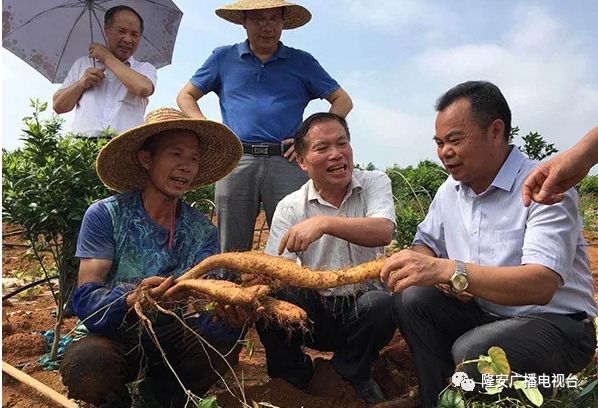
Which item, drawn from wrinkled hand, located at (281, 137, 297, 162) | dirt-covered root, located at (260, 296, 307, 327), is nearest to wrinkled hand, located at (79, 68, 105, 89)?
wrinkled hand, located at (281, 137, 297, 162)

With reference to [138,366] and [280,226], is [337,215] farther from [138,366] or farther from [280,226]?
[138,366]

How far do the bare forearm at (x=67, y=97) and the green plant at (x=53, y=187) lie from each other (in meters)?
0.47

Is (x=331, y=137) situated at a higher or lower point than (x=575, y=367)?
higher

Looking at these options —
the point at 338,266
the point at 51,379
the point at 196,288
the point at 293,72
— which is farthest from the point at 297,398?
the point at 293,72

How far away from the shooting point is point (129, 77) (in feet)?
12.4

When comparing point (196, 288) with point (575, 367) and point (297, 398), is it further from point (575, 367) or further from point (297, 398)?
point (575, 367)

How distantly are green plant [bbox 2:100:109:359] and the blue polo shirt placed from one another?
35.2 inches

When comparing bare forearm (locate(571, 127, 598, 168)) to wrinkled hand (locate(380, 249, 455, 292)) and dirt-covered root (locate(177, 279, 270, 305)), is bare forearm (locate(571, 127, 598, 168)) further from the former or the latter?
dirt-covered root (locate(177, 279, 270, 305))

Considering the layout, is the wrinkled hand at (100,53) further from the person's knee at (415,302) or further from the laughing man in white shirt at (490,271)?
the person's knee at (415,302)

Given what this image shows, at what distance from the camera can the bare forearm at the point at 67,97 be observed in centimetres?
391

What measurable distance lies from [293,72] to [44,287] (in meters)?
3.51

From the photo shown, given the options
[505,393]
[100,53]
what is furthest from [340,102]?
[505,393]

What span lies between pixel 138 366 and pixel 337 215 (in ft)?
3.65

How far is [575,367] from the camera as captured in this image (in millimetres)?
2383
